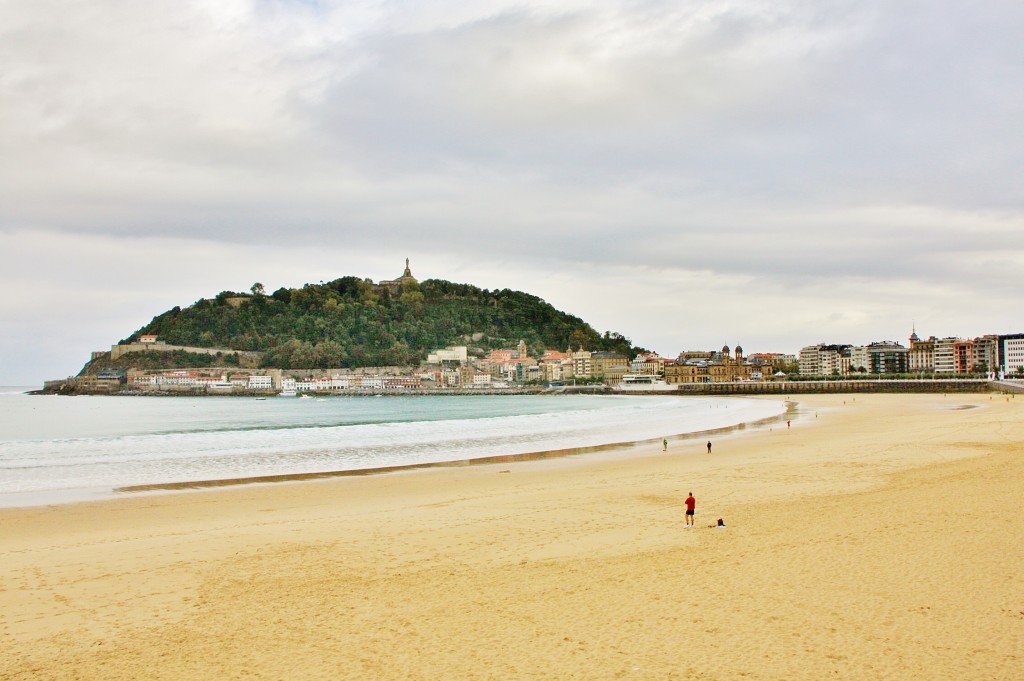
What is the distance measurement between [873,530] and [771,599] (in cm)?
400

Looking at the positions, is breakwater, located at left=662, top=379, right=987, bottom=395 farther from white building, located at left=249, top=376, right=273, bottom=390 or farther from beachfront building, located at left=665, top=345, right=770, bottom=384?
white building, located at left=249, top=376, right=273, bottom=390

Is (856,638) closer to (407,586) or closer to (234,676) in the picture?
(407,586)

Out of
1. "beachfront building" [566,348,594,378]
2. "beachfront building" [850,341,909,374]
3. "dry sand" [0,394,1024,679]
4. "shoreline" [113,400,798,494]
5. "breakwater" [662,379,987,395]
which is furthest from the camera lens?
"beachfront building" [566,348,594,378]

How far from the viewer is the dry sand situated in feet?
20.2

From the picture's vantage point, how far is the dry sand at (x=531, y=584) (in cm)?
615

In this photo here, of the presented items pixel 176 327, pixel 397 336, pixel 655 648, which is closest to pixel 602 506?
pixel 655 648

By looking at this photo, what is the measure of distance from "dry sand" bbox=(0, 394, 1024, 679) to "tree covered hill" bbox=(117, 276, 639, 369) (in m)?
152

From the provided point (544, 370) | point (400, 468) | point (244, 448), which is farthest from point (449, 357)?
point (400, 468)

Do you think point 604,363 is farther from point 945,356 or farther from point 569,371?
point 945,356

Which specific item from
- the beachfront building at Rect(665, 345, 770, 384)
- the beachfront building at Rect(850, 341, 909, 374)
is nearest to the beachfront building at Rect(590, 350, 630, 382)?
the beachfront building at Rect(665, 345, 770, 384)

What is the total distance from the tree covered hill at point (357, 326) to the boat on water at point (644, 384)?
139 ft

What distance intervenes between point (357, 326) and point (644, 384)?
3060 inches

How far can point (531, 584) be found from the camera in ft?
27.2

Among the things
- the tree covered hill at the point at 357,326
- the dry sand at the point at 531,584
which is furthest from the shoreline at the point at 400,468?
the tree covered hill at the point at 357,326
